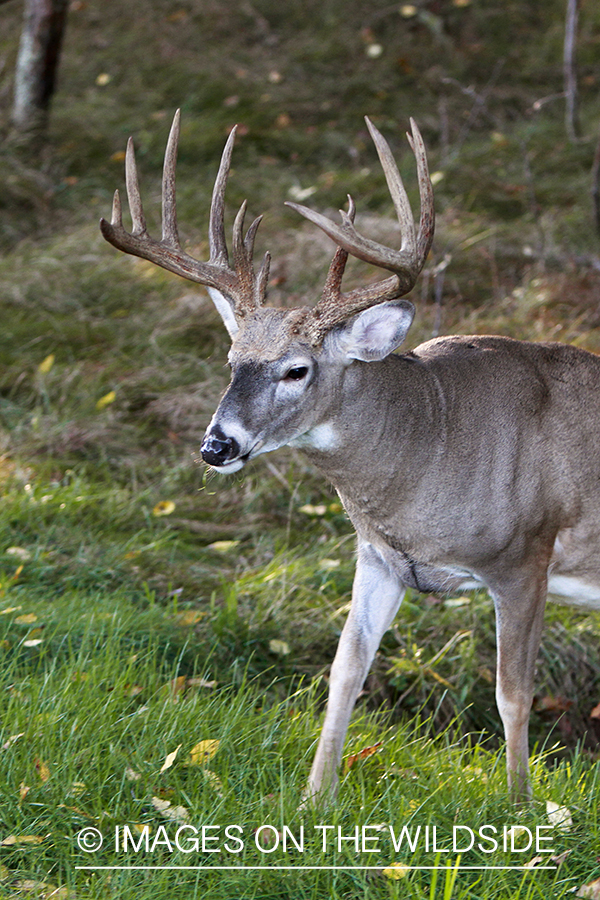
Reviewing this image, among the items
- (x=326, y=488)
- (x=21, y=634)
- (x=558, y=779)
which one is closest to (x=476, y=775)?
(x=558, y=779)

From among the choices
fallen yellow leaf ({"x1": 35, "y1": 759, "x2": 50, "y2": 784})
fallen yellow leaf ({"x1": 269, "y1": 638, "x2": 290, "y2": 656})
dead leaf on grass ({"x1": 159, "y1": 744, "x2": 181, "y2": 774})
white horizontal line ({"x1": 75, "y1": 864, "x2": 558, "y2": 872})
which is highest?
white horizontal line ({"x1": 75, "y1": 864, "x2": 558, "y2": 872})

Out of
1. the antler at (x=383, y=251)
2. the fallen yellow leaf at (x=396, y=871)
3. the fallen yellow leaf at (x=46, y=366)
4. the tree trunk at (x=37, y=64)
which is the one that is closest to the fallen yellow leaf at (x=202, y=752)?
the fallen yellow leaf at (x=396, y=871)

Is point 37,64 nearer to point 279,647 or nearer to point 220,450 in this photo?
point 279,647

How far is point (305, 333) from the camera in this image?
3021mm

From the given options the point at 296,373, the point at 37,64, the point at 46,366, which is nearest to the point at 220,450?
the point at 296,373

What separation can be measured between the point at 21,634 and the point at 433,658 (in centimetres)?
155

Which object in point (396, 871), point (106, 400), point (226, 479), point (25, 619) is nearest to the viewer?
point (396, 871)

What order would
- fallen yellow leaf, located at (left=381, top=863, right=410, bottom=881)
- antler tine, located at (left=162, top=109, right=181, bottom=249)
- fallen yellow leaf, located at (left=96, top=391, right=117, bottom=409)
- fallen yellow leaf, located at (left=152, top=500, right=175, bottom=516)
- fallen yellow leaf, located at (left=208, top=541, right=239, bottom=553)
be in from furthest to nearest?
1. fallen yellow leaf, located at (left=96, top=391, right=117, bottom=409)
2. fallen yellow leaf, located at (left=152, top=500, right=175, bottom=516)
3. fallen yellow leaf, located at (left=208, top=541, right=239, bottom=553)
4. antler tine, located at (left=162, top=109, right=181, bottom=249)
5. fallen yellow leaf, located at (left=381, top=863, right=410, bottom=881)

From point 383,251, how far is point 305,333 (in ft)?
1.08

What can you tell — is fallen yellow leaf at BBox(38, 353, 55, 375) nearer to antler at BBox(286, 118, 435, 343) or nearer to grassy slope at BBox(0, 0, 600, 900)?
grassy slope at BBox(0, 0, 600, 900)

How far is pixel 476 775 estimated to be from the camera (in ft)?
9.65

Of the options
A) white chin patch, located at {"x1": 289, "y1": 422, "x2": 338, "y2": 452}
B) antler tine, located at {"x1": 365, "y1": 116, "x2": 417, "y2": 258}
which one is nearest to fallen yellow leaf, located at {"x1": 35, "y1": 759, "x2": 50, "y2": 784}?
white chin patch, located at {"x1": 289, "y1": 422, "x2": 338, "y2": 452}

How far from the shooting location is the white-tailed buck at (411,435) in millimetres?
2984

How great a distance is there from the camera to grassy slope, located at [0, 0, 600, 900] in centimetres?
276
